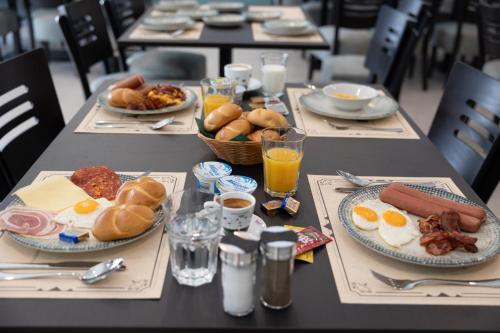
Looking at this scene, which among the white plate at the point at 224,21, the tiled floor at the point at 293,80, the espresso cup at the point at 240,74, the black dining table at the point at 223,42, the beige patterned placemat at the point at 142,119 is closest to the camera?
the beige patterned placemat at the point at 142,119

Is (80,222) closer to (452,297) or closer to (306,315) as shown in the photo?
(306,315)

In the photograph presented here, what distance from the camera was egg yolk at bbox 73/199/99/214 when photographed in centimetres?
100

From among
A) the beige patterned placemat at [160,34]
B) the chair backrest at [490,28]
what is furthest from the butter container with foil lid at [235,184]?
the chair backrest at [490,28]

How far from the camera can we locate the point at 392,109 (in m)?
1.66

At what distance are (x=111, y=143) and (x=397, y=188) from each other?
2.57 feet

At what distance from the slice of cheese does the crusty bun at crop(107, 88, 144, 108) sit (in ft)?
1.79

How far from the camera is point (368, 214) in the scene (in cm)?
101

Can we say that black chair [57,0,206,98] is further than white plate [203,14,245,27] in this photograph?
No

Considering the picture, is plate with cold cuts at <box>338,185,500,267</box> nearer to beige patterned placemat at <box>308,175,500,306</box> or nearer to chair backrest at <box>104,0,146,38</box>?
beige patterned placemat at <box>308,175,500,306</box>

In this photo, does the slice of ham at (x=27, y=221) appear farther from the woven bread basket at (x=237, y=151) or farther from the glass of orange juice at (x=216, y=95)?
the glass of orange juice at (x=216, y=95)

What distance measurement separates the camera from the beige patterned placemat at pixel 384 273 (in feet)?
2.72

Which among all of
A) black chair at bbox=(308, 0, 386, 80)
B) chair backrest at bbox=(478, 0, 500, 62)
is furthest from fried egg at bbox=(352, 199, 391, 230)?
black chair at bbox=(308, 0, 386, 80)

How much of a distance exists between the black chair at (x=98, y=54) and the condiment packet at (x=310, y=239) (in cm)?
174

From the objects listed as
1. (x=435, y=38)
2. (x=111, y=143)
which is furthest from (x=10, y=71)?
(x=435, y=38)
